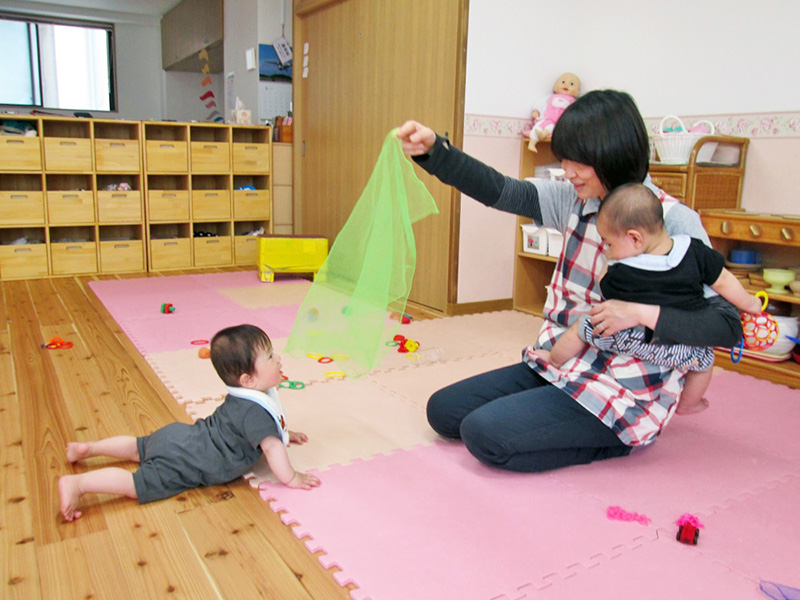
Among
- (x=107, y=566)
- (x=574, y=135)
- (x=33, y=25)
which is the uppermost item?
(x=33, y=25)

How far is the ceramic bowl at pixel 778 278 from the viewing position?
284 centimetres

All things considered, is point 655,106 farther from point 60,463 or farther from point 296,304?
point 60,463

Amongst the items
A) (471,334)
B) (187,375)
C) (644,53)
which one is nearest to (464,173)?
(187,375)

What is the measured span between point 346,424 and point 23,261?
3.39m

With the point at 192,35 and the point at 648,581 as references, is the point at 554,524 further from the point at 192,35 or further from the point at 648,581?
the point at 192,35

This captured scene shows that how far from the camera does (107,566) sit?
4.65 ft

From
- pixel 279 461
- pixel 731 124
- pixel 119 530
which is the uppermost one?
pixel 731 124

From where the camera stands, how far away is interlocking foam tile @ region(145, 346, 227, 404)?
2.43 metres

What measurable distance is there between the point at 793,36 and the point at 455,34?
1.55 m

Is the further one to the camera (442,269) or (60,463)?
(442,269)

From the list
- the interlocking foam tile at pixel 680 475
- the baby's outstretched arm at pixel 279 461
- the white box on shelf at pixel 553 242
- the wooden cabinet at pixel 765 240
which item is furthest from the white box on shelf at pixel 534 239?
the baby's outstretched arm at pixel 279 461

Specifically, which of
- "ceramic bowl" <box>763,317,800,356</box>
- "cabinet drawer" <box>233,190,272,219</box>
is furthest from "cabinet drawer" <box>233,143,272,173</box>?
"ceramic bowl" <box>763,317,800,356</box>

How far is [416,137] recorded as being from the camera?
1.71m

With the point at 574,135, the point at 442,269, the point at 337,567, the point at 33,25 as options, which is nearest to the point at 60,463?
the point at 337,567
